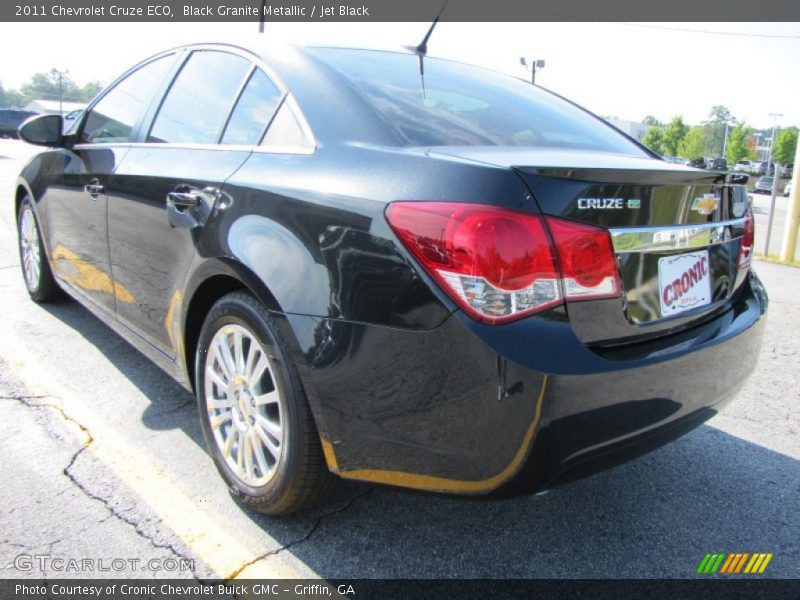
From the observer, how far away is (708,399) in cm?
199

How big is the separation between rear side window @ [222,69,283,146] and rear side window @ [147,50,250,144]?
0.07 m

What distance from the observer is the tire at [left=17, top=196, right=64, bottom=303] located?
4242 mm

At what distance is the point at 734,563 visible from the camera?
209cm

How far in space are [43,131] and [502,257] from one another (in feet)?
10.6

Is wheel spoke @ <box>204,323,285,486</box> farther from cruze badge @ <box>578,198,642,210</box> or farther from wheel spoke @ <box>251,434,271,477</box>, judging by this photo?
cruze badge @ <box>578,198,642,210</box>

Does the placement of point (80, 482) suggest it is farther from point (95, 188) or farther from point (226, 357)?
point (95, 188)

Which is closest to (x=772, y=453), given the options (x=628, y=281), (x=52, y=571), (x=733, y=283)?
(x=733, y=283)

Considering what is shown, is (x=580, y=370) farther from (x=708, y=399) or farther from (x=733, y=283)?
(x=733, y=283)

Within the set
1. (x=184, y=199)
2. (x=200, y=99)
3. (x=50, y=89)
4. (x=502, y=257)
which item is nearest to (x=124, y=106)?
(x=200, y=99)

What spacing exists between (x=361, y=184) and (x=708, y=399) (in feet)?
4.06

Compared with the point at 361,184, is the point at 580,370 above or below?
below

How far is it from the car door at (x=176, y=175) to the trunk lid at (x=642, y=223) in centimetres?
92

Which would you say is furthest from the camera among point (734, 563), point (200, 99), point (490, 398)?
point (200, 99)

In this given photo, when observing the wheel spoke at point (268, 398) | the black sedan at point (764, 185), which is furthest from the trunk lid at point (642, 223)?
the black sedan at point (764, 185)
